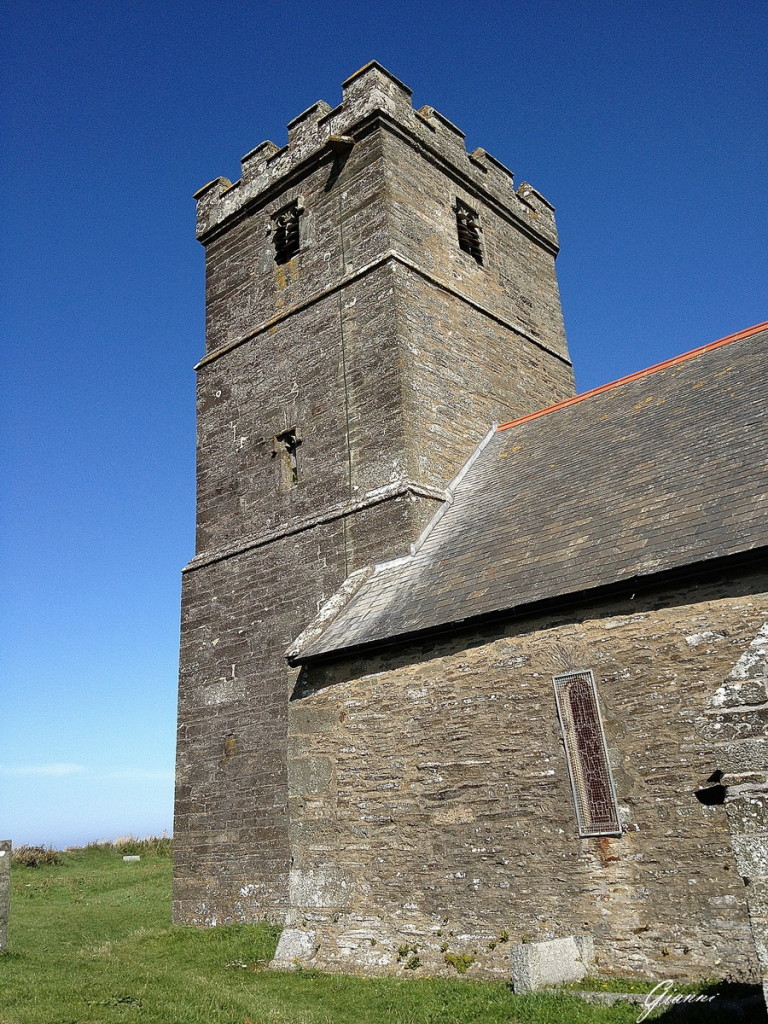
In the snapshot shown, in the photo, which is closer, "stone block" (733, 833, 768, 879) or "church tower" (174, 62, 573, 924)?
"stone block" (733, 833, 768, 879)

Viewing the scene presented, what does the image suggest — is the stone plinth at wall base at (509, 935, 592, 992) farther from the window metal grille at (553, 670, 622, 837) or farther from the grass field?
the window metal grille at (553, 670, 622, 837)

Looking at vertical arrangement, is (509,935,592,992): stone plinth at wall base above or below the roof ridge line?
below

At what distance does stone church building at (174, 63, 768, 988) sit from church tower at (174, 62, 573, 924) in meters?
0.05

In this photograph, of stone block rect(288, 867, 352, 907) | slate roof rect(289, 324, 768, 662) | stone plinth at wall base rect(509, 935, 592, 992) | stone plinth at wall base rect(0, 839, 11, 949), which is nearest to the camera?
stone plinth at wall base rect(509, 935, 592, 992)

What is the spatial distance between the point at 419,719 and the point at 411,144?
35.8 ft

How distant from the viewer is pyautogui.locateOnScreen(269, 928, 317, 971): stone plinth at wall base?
28.9 ft

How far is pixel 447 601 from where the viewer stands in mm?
9297

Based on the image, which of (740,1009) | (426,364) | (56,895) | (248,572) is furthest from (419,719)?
(56,895)

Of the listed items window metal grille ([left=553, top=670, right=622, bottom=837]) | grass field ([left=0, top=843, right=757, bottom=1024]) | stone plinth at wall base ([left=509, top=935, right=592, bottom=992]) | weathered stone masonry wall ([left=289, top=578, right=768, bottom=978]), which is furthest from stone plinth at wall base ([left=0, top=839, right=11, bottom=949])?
window metal grille ([left=553, top=670, right=622, bottom=837])

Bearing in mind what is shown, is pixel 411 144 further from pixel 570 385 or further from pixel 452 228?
pixel 570 385

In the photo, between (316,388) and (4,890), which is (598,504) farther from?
(4,890)

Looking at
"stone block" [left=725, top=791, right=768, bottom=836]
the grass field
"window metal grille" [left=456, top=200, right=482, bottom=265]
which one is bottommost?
the grass field

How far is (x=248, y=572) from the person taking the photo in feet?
43.6

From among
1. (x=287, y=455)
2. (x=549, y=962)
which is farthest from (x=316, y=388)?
(x=549, y=962)
